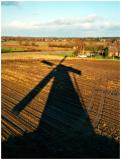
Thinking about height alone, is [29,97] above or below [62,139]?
above

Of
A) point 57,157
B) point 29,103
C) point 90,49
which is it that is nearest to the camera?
point 57,157

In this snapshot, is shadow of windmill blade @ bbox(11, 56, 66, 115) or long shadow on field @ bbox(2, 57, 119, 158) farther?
shadow of windmill blade @ bbox(11, 56, 66, 115)

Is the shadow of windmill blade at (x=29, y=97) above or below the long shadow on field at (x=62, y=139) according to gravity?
above

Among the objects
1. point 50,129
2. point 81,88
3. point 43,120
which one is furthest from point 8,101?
point 81,88

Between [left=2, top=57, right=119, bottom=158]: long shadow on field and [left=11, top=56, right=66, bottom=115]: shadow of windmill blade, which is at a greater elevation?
[left=11, top=56, right=66, bottom=115]: shadow of windmill blade

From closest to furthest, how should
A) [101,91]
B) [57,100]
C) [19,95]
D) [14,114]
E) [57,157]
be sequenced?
[57,157]
[14,114]
[57,100]
[19,95]
[101,91]

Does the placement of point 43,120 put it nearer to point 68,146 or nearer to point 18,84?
point 68,146

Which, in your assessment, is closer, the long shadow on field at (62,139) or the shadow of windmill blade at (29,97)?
the long shadow on field at (62,139)

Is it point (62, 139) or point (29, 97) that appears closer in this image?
point (62, 139)
